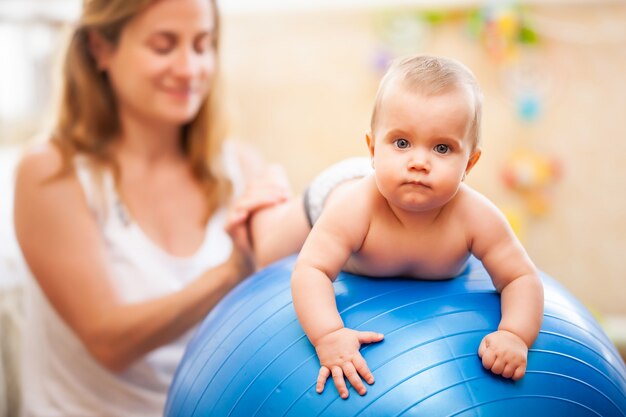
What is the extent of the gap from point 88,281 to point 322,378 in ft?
2.53

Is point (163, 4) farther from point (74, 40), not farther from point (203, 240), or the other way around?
point (203, 240)

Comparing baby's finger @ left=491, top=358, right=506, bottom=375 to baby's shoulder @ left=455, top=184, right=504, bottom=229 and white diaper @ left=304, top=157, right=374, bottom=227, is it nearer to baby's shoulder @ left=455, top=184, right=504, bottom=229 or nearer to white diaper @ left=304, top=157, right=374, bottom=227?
baby's shoulder @ left=455, top=184, right=504, bottom=229

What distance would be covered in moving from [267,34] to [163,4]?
141cm

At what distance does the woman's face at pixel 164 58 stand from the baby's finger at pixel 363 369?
91 cm

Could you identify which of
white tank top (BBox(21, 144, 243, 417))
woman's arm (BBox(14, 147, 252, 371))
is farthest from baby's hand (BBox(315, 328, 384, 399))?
white tank top (BBox(21, 144, 243, 417))

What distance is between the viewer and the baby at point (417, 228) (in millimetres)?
759

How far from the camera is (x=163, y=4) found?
1.45m

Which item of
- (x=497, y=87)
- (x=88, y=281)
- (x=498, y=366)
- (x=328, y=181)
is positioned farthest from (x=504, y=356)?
(x=497, y=87)

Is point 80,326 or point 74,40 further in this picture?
point 74,40

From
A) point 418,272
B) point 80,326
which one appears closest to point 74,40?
point 80,326

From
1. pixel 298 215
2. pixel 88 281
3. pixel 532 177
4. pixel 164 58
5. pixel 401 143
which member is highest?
pixel 401 143

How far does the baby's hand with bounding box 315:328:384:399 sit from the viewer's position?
2.50ft

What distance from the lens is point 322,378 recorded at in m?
0.77

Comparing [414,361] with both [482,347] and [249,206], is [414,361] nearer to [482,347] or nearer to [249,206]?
[482,347]
